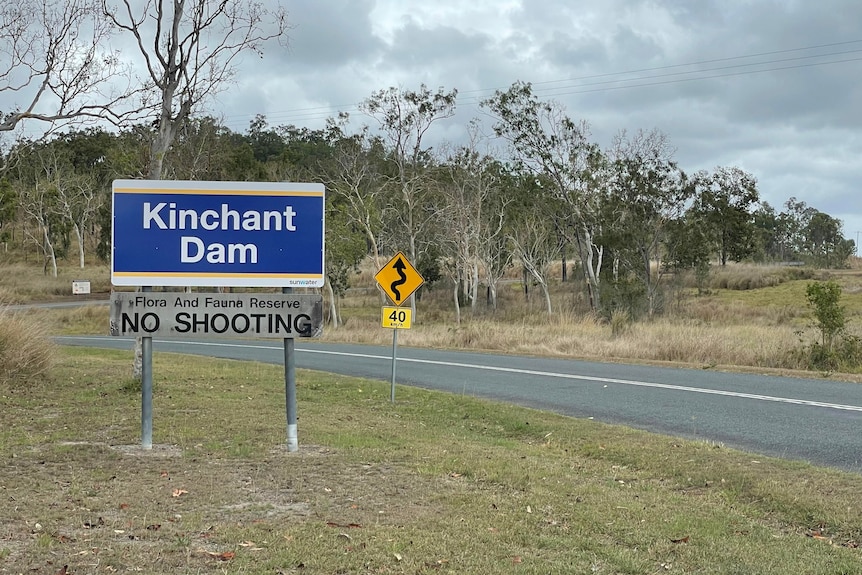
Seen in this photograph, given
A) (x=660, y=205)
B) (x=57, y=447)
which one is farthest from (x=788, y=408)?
(x=660, y=205)

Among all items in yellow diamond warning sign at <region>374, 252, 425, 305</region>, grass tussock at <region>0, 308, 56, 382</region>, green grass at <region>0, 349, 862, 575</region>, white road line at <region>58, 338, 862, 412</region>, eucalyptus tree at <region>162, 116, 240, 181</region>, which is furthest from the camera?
eucalyptus tree at <region>162, 116, 240, 181</region>

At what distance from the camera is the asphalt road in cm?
1009

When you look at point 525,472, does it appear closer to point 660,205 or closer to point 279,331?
point 279,331

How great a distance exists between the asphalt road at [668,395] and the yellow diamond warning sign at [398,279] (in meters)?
2.46

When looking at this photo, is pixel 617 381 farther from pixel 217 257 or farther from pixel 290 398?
pixel 217 257

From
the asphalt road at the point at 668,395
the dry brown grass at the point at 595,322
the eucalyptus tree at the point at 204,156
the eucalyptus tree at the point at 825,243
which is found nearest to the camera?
the asphalt road at the point at 668,395

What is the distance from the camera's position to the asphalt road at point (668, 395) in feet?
33.1

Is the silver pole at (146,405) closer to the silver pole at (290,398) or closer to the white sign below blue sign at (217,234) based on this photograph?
the white sign below blue sign at (217,234)

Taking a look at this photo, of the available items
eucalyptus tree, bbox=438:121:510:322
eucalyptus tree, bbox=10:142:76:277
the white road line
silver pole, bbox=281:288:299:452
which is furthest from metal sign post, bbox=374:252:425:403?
eucalyptus tree, bbox=10:142:76:277

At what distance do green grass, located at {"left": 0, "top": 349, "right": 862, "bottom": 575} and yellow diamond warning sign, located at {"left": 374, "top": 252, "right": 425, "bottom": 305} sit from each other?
3.05 m

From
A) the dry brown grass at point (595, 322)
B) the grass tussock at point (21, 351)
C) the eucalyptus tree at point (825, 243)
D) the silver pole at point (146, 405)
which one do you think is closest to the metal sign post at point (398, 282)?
the silver pole at point (146, 405)

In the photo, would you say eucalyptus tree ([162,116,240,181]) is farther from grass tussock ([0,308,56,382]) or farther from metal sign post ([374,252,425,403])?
metal sign post ([374,252,425,403])

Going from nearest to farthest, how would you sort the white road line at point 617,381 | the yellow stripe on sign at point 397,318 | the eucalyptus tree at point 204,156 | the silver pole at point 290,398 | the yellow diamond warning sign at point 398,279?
the silver pole at point 290,398 < the white road line at point 617,381 < the yellow diamond warning sign at point 398,279 < the yellow stripe on sign at point 397,318 < the eucalyptus tree at point 204,156

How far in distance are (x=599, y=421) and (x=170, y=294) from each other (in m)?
6.04
